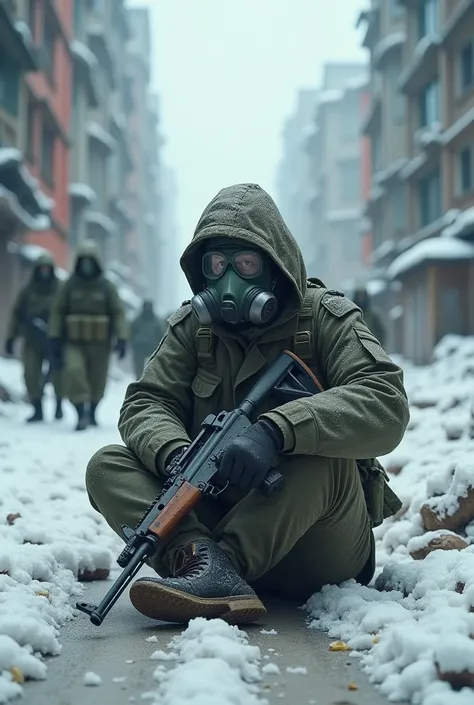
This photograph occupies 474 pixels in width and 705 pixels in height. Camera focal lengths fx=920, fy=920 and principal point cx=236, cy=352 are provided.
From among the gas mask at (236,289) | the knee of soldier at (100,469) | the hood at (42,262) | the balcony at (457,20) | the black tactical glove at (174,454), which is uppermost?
→ the balcony at (457,20)

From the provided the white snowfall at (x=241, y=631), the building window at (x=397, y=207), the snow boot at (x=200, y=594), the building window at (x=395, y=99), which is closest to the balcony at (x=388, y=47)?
the building window at (x=395, y=99)

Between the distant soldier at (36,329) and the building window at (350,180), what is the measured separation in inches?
1611

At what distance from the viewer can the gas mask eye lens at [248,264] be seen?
3193mm

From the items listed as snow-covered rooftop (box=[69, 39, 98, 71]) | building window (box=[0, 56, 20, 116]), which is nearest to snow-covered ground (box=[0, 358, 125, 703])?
building window (box=[0, 56, 20, 116])

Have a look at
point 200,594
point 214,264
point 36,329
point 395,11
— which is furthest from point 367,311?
point 395,11

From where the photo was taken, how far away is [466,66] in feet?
66.4

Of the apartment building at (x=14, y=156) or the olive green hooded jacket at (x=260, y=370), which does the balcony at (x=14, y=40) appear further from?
the olive green hooded jacket at (x=260, y=370)

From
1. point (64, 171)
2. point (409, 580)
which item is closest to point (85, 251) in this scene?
point (409, 580)

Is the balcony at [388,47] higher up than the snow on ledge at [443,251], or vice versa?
the balcony at [388,47]

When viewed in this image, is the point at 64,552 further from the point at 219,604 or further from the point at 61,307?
the point at 61,307

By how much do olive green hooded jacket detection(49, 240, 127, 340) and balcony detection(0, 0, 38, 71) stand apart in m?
7.55

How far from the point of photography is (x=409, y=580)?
307 centimetres

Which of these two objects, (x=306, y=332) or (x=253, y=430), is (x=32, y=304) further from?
(x=253, y=430)

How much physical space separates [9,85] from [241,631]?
17.8 m
